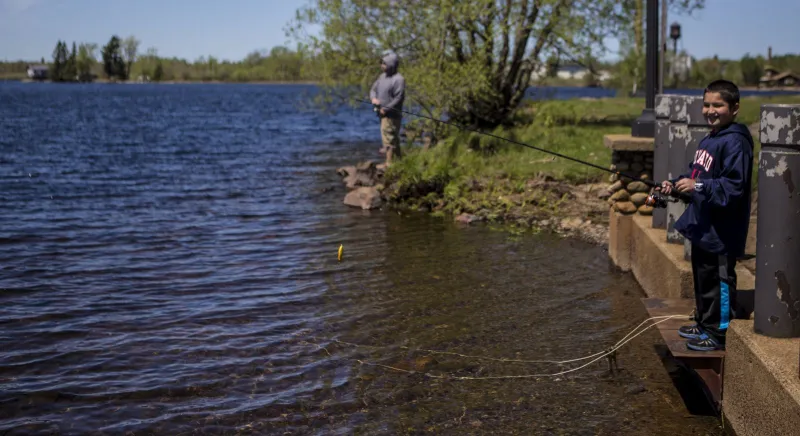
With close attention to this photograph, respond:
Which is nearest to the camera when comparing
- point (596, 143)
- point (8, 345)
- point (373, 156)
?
point (8, 345)

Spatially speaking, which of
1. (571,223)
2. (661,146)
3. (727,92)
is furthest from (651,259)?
(571,223)

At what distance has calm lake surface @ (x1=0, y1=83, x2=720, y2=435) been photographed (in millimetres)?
5930

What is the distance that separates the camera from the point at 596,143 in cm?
1691

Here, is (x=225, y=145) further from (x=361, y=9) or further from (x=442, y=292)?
(x=442, y=292)

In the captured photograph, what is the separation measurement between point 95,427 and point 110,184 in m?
14.7

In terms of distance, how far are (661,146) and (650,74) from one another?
6.24 ft

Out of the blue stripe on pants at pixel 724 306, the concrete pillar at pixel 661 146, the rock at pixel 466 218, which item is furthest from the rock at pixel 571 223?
the blue stripe on pants at pixel 724 306

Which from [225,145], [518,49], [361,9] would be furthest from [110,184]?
[225,145]

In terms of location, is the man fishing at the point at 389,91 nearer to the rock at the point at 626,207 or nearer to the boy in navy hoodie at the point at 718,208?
the rock at the point at 626,207

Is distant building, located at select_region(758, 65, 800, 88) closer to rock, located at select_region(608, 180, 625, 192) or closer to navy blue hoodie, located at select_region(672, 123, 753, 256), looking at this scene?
rock, located at select_region(608, 180, 625, 192)

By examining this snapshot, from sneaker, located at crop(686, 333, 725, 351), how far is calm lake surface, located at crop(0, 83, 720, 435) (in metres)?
0.47

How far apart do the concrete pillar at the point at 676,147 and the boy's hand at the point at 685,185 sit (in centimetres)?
212

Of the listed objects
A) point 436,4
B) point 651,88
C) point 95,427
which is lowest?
point 95,427

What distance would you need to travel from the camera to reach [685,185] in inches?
209
